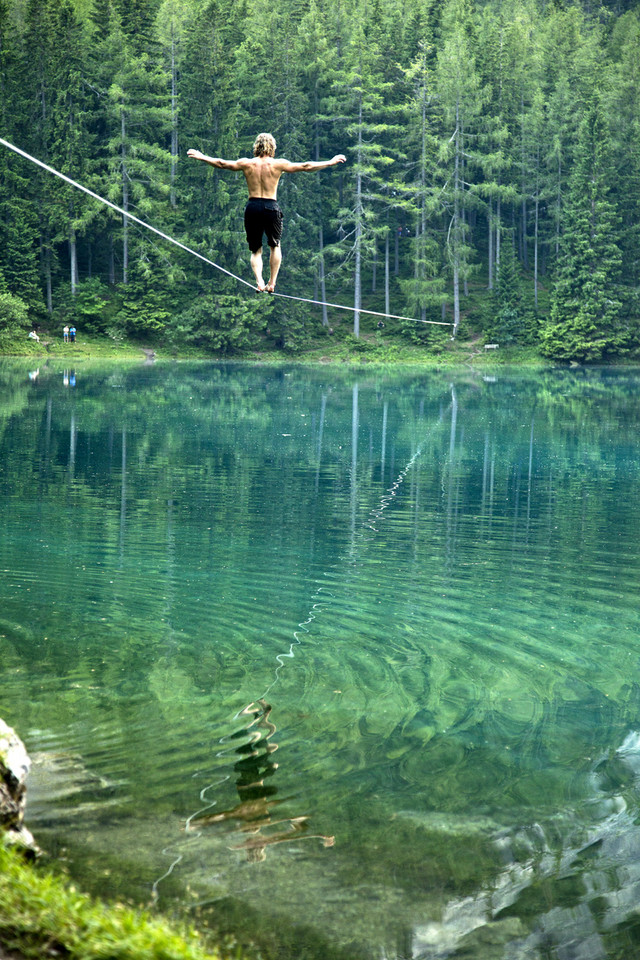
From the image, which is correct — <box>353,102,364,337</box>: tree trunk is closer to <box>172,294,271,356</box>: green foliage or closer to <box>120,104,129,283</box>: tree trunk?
<box>172,294,271,356</box>: green foliage

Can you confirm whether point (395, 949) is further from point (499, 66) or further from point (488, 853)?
point (499, 66)

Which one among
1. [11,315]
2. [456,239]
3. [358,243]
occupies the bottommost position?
[11,315]

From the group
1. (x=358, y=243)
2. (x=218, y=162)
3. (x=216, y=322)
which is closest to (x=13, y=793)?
(x=218, y=162)

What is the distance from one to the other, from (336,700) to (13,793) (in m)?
3.27

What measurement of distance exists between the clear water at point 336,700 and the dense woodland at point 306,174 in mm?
39897

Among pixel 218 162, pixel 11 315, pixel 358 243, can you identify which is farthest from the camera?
pixel 358 243

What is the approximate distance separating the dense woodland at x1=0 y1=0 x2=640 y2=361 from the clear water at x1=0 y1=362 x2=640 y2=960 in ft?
131

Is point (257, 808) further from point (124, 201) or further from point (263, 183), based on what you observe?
point (124, 201)

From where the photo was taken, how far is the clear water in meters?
4.78

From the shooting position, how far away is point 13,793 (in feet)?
14.6

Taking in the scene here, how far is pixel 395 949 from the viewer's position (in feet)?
14.4

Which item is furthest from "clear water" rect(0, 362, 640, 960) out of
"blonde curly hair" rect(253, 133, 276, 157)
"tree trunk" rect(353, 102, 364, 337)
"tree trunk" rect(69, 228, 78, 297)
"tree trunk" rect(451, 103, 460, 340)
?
"tree trunk" rect(451, 103, 460, 340)

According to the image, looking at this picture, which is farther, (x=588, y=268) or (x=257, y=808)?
(x=588, y=268)

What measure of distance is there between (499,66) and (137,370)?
37.9 m
